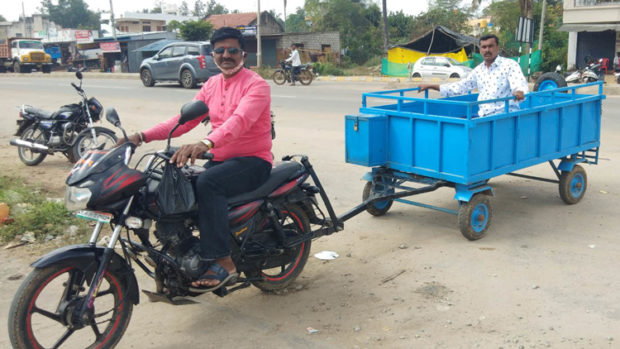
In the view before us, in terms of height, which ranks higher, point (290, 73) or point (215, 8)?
point (215, 8)

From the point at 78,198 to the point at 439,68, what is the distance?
2613cm

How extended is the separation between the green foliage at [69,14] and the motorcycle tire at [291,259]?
112 m

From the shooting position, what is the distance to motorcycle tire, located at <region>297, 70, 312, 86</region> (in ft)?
77.9

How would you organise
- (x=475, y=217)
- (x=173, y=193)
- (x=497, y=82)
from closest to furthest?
(x=173, y=193) → (x=475, y=217) → (x=497, y=82)

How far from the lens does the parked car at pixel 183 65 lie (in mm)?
21328

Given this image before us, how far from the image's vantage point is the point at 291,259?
4477mm

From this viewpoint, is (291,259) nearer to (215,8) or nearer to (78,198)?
(78,198)

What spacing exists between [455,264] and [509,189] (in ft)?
8.48

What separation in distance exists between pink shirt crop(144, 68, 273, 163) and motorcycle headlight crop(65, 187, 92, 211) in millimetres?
771

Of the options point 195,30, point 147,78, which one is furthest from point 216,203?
point 195,30

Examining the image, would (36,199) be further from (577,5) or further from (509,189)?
(577,5)

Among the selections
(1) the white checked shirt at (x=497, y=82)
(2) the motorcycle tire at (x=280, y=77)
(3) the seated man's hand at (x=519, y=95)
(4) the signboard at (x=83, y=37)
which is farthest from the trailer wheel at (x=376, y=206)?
(4) the signboard at (x=83, y=37)

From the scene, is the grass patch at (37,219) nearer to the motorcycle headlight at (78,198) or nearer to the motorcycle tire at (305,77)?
the motorcycle headlight at (78,198)

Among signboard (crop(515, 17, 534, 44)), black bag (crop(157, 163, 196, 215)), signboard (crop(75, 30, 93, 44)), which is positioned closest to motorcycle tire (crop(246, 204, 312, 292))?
black bag (crop(157, 163, 196, 215))
